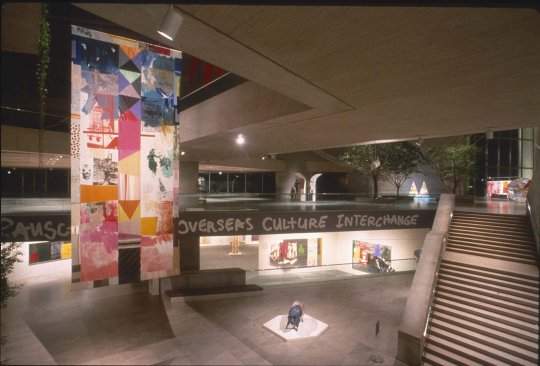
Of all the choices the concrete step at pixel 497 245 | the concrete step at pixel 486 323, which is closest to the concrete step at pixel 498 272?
the concrete step at pixel 497 245

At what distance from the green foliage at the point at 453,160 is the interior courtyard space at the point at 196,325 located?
1002 centimetres

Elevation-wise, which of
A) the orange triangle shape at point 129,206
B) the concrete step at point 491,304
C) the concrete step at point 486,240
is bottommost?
the concrete step at point 491,304

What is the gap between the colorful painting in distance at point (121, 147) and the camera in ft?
11.9

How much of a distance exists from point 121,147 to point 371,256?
641 inches

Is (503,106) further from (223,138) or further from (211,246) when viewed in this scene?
(211,246)

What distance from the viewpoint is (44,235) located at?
8797 mm

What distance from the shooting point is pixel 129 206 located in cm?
423

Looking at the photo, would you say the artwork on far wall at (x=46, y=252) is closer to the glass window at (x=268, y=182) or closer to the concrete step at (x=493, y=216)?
the concrete step at (x=493, y=216)

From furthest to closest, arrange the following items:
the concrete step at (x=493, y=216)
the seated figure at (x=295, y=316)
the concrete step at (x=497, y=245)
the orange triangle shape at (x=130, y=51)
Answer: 1. the concrete step at (x=493, y=216)
2. the concrete step at (x=497, y=245)
3. the seated figure at (x=295, y=316)
4. the orange triangle shape at (x=130, y=51)

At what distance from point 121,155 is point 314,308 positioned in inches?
383

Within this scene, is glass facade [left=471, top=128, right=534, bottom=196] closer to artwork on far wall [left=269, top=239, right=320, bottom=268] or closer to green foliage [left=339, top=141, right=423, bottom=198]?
green foliage [left=339, top=141, right=423, bottom=198]

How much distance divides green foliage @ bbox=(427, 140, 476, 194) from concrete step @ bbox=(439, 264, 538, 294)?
1243cm

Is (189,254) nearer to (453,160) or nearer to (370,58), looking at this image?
(370,58)

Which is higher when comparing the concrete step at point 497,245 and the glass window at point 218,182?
the glass window at point 218,182
